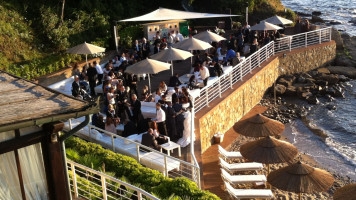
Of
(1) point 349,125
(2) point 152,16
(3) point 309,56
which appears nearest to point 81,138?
(2) point 152,16

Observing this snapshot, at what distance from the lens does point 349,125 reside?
23.5m

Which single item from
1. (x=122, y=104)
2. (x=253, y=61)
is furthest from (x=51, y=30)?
(x=253, y=61)

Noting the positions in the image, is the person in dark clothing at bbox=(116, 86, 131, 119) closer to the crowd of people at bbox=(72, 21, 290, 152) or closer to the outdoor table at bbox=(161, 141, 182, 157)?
the crowd of people at bbox=(72, 21, 290, 152)

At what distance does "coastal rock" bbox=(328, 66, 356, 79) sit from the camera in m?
30.0

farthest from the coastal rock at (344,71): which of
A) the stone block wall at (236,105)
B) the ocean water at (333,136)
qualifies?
the stone block wall at (236,105)

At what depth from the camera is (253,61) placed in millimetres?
24422

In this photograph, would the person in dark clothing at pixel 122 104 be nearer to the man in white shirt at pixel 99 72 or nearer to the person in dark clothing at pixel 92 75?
the person in dark clothing at pixel 92 75

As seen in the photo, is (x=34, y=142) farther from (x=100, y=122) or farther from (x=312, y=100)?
(x=312, y=100)

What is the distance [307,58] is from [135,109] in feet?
53.6

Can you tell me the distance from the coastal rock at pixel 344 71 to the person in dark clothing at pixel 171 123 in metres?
18.3

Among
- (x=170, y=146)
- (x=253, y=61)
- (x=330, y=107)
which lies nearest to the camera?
(x=170, y=146)

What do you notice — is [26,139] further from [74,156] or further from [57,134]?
[74,156]

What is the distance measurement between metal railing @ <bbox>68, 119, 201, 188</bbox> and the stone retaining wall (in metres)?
3.55

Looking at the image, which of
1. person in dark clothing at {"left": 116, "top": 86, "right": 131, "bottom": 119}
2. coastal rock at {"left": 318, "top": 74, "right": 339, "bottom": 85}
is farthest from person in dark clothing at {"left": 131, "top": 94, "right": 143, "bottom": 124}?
coastal rock at {"left": 318, "top": 74, "right": 339, "bottom": 85}
